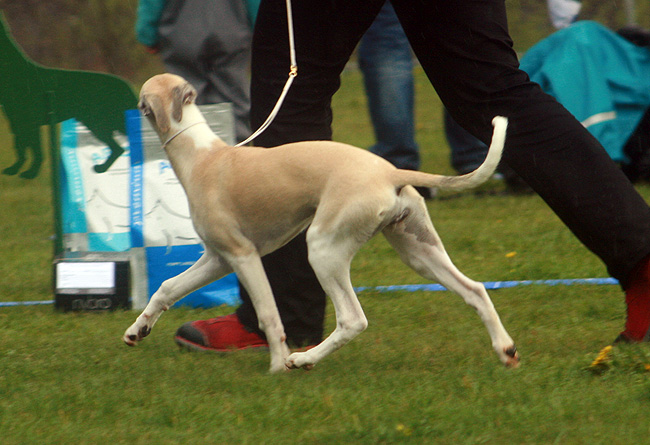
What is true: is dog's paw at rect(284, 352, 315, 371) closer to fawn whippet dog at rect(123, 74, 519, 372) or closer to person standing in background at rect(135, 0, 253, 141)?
fawn whippet dog at rect(123, 74, 519, 372)

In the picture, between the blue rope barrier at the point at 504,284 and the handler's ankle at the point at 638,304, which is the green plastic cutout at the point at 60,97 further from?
the handler's ankle at the point at 638,304

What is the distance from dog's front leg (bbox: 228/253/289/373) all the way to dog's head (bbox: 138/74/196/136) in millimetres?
560

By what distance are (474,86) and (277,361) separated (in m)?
1.11

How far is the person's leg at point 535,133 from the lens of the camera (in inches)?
111

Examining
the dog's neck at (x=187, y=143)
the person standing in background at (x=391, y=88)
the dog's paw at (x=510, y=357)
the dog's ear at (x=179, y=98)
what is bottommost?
the person standing in background at (x=391, y=88)

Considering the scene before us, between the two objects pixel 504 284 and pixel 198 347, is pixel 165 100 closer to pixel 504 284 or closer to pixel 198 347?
pixel 198 347

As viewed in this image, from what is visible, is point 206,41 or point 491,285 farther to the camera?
point 206,41

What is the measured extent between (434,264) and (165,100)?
110 centimetres

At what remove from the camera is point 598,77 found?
636 centimetres

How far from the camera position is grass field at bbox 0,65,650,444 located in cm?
238

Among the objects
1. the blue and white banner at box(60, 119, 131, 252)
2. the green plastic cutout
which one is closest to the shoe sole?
the blue and white banner at box(60, 119, 131, 252)

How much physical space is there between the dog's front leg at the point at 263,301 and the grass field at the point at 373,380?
3.6 inches

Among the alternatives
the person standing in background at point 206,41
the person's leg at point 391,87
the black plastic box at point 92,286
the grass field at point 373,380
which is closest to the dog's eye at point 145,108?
the grass field at point 373,380

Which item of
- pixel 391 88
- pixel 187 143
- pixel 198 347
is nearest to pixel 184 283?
pixel 198 347
